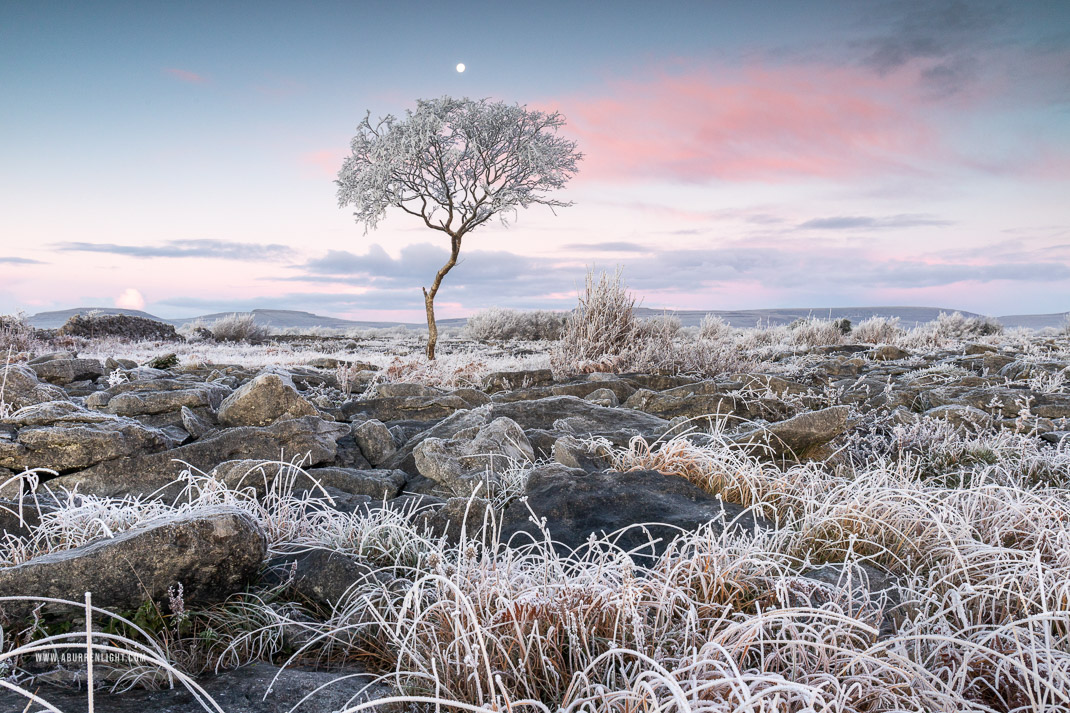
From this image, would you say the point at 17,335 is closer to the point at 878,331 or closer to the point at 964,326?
the point at 878,331

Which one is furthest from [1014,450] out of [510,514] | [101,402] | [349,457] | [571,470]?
[101,402]

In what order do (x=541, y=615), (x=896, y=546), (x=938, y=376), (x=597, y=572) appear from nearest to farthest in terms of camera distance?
(x=541, y=615), (x=597, y=572), (x=896, y=546), (x=938, y=376)

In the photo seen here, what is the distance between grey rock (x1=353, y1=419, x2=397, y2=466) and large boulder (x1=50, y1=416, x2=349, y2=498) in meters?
0.18

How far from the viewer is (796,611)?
68.9 inches

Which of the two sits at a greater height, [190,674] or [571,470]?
[571,470]

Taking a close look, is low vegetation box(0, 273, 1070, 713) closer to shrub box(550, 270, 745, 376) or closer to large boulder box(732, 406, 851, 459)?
large boulder box(732, 406, 851, 459)

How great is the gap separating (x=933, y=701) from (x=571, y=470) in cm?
199

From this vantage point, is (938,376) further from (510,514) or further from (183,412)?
(183,412)

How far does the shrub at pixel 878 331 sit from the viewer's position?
1509 centimetres

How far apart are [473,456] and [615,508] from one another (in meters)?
1.12

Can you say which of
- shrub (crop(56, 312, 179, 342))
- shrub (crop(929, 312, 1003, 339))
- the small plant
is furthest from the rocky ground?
→ shrub (crop(56, 312, 179, 342))

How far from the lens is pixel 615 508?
9.85 feet

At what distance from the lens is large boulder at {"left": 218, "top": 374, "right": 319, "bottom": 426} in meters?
4.76

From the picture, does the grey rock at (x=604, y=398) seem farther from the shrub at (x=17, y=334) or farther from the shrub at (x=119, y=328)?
the shrub at (x=119, y=328)
